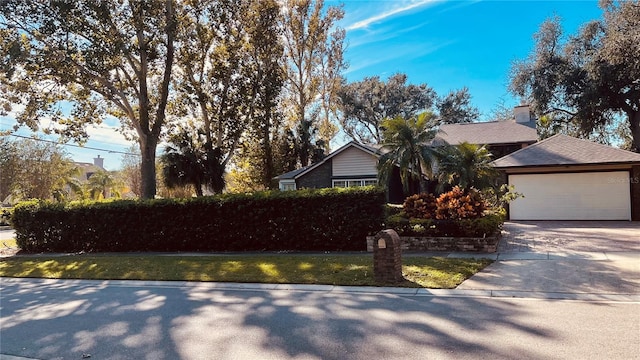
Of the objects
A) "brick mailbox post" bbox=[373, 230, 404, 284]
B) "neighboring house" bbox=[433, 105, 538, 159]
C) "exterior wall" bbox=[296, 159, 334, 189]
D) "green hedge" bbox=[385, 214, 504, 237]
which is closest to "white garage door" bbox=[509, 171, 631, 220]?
"neighboring house" bbox=[433, 105, 538, 159]

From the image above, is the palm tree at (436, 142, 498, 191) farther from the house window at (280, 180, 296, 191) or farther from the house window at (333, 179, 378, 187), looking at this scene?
the house window at (280, 180, 296, 191)

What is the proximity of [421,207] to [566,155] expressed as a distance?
10.4 metres

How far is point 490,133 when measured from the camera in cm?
2617

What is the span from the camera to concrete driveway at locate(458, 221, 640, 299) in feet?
22.6

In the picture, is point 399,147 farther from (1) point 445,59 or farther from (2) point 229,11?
(2) point 229,11

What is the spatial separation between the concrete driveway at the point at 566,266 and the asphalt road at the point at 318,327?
740 mm

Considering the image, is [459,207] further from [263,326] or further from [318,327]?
[263,326]

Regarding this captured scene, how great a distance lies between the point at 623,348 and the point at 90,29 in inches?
799

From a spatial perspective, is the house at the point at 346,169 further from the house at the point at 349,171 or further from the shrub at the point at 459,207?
the shrub at the point at 459,207

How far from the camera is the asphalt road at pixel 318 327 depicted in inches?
181

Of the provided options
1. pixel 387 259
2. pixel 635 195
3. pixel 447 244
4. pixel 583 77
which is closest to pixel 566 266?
pixel 447 244

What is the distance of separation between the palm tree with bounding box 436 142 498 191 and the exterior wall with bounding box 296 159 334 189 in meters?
7.81

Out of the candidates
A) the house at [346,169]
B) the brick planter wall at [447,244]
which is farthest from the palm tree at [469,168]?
the brick planter wall at [447,244]

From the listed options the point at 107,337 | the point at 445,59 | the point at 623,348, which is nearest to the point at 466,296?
the point at 623,348
